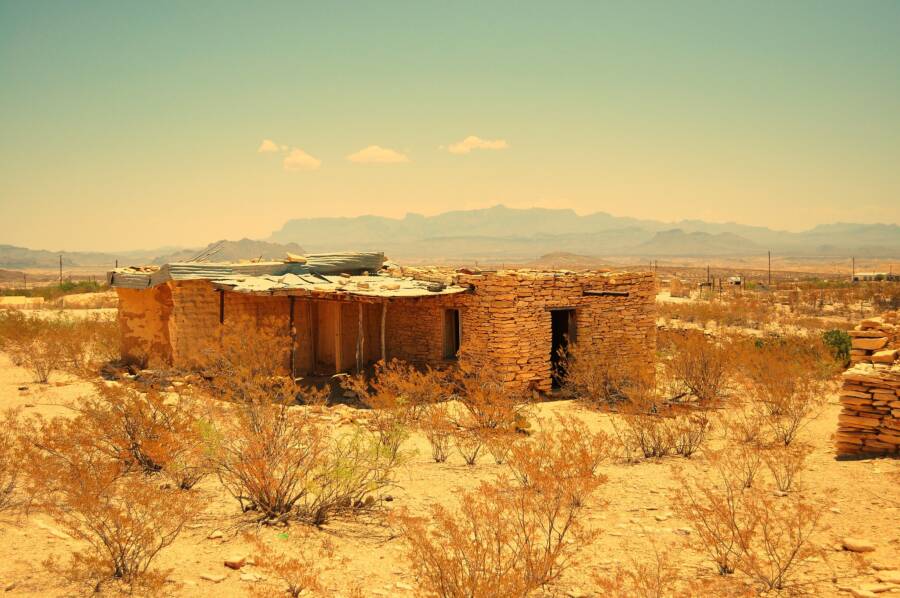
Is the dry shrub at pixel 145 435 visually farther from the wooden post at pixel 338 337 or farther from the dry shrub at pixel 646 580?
the wooden post at pixel 338 337

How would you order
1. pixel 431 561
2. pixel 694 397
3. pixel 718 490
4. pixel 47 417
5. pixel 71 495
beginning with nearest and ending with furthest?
pixel 431 561
pixel 71 495
pixel 718 490
pixel 47 417
pixel 694 397

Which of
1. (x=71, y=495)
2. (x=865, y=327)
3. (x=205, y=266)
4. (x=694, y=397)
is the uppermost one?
(x=205, y=266)

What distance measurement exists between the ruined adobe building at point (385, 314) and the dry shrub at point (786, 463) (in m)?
4.28

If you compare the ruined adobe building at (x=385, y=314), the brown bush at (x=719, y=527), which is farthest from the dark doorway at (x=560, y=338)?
the brown bush at (x=719, y=527)

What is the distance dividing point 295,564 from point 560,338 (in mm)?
9916

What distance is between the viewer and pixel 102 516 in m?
Result: 4.79

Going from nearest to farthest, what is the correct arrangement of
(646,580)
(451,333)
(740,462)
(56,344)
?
(646,580) < (740,462) < (451,333) < (56,344)

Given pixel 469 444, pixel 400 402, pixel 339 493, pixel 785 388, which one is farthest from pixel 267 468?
pixel 785 388

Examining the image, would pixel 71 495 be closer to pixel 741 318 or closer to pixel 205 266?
pixel 205 266

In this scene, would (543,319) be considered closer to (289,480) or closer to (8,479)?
(289,480)

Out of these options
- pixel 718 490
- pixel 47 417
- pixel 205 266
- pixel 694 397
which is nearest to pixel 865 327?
pixel 694 397

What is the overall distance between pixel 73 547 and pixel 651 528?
190 inches

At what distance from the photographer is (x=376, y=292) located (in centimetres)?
1128

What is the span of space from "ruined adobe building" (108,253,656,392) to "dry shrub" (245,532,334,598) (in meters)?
6.04
